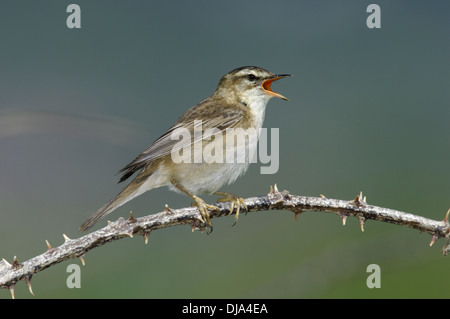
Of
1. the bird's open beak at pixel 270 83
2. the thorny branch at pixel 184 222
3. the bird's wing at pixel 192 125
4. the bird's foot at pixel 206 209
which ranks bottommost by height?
the thorny branch at pixel 184 222

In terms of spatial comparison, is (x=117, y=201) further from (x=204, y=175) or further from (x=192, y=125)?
(x=192, y=125)

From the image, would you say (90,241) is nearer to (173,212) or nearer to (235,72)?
(173,212)

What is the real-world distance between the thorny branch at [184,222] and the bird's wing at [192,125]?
101cm

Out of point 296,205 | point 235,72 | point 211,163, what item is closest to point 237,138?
point 211,163

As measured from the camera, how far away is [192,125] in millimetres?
4738

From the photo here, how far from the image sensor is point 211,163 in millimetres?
4465

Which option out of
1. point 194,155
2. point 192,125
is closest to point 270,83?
point 192,125

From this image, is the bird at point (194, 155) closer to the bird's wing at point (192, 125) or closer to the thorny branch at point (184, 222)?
the bird's wing at point (192, 125)

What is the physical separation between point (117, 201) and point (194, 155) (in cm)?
78

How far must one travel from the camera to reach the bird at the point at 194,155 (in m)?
4.29

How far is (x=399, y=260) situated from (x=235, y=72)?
103 inches

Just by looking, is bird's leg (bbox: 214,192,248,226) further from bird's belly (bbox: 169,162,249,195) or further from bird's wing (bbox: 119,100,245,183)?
bird's wing (bbox: 119,100,245,183)

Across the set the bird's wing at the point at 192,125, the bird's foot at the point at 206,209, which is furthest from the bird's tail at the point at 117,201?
the bird's foot at the point at 206,209

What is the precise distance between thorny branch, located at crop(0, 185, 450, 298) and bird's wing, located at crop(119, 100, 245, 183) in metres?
1.01
